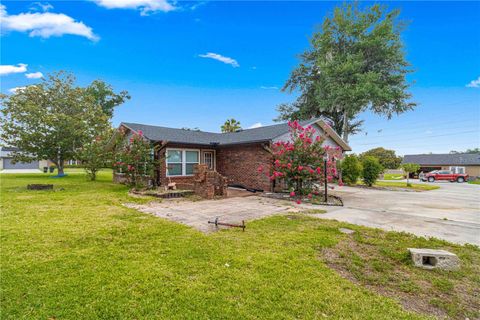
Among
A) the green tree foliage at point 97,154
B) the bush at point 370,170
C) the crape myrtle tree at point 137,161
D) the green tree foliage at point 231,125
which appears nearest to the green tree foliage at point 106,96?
the green tree foliage at point 231,125

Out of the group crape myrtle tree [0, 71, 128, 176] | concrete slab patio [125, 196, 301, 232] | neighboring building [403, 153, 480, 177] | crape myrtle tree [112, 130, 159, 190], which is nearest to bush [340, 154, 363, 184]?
concrete slab patio [125, 196, 301, 232]

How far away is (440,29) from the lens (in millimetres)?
15062

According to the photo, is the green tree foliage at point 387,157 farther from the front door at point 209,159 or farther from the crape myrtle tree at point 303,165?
the crape myrtle tree at point 303,165

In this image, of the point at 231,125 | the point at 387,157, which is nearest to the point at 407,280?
the point at 231,125

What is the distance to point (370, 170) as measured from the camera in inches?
671

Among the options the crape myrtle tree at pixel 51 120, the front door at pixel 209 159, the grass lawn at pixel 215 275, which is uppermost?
the crape myrtle tree at pixel 51 120

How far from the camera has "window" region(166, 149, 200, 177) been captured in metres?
12.9

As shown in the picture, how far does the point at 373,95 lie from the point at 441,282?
22712mm

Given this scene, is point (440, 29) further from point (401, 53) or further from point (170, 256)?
point (170, 256)

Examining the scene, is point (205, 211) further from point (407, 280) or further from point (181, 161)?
point (181, 161)

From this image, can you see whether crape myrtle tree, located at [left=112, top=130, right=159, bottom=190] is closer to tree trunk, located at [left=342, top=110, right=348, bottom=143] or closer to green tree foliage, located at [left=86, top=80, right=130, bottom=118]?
tree trunk, located at [left=342, top=110, right=348, bottom=143]

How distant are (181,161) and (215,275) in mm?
10866

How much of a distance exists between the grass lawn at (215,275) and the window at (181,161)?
769 centimetres

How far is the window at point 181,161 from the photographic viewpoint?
42.4 feet
